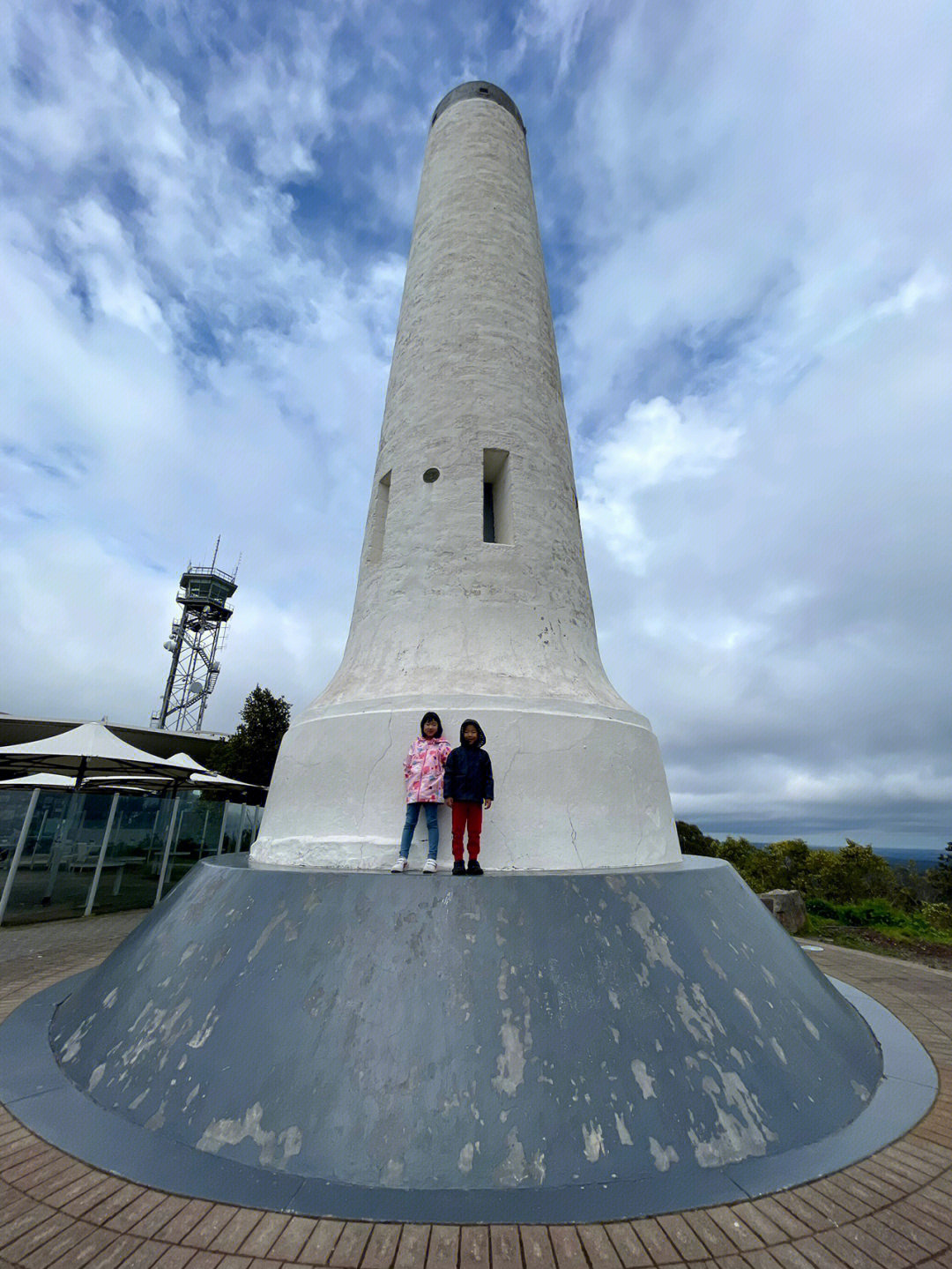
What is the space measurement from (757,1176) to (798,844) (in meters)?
32.4

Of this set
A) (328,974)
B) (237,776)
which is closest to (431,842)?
(328,974)

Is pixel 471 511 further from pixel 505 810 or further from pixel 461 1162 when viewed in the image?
pixel 461 1162

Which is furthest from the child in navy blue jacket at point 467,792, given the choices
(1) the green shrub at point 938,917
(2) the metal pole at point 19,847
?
(1) the green shrub at point 938,917

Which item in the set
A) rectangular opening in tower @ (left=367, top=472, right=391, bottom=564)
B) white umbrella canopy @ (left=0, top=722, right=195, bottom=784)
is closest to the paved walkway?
rectangular opening in tower @ (left=367, top=472, right=391, bottom=564)

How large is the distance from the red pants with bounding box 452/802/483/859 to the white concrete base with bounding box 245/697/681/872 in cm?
25

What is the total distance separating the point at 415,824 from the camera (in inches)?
169

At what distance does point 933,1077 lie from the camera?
408 cm

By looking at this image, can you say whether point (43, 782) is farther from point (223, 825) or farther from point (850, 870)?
point (850, 870)

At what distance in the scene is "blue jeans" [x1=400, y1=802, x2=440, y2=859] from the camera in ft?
13.7

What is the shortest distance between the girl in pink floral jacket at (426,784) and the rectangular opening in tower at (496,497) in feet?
7.40

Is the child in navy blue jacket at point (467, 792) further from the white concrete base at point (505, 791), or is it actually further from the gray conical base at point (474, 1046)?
the gray conical base at point (474, 1046)

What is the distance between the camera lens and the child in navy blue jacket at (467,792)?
13.2 ft

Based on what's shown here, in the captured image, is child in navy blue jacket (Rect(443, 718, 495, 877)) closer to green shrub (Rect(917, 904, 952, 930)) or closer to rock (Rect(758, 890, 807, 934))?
rock (Rect(758, 890, 807, 934))

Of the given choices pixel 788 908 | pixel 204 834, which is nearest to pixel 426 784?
pixel 788 908
